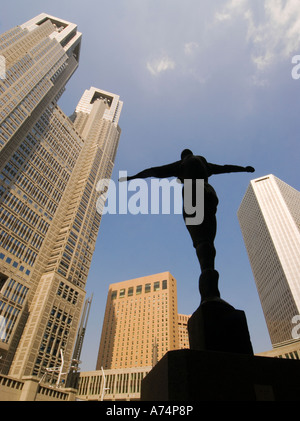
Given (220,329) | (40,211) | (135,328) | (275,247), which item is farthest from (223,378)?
(135,328)

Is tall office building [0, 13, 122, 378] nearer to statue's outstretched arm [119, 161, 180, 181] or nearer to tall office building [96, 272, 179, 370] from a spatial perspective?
statue's outstretched arm [119, 161, 180, 181]

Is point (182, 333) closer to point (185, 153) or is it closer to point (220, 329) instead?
point (185, 153)

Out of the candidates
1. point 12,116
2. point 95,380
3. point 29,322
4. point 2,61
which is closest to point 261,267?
point 95,380

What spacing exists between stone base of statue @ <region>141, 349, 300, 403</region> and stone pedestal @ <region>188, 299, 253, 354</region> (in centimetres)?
43

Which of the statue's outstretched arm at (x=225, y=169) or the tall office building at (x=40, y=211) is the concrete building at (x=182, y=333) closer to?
the tall office building at (x=40, y=211)

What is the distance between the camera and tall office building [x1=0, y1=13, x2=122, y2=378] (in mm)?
49562

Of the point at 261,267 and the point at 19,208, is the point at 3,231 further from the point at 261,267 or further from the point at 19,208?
the point at 261,267

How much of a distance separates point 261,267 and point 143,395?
127227 mm

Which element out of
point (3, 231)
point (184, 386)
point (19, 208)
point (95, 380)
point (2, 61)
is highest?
→ point (2, 61)

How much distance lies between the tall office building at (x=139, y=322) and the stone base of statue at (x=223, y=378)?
109119 mm

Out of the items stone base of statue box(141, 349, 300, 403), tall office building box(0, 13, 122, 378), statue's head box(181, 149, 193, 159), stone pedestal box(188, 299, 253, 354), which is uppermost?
tall office building box(0, 13, 122, 378)

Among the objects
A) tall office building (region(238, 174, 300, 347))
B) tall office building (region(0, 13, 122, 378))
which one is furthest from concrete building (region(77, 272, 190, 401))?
tall office building (region(238, 174, 300, 347))

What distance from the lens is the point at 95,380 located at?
283 ft

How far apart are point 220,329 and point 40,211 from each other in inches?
2664
